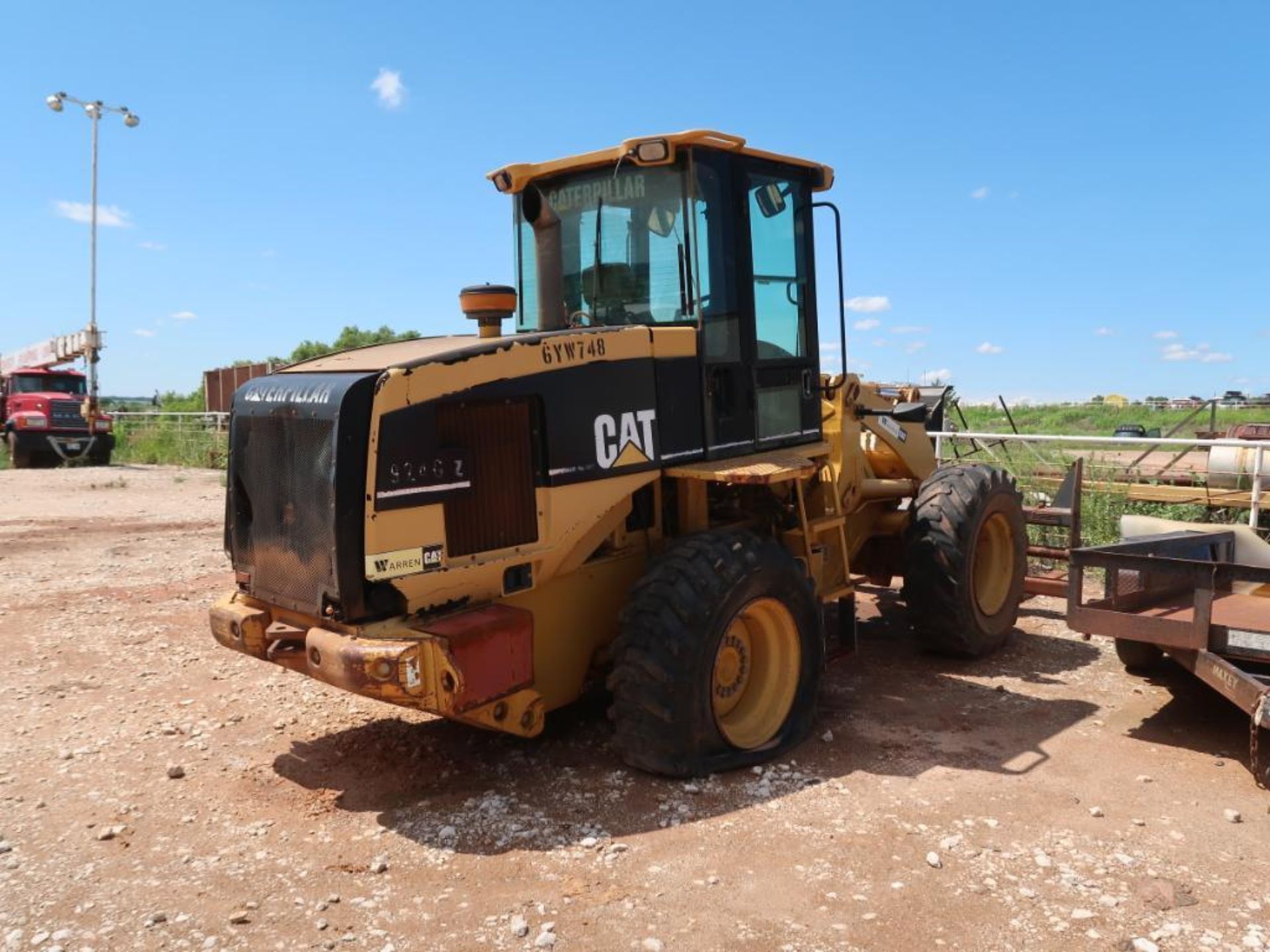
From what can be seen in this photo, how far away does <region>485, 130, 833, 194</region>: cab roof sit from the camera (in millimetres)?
4957

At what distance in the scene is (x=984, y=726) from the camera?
544cm

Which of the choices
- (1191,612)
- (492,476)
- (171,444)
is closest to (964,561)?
(1191,612)

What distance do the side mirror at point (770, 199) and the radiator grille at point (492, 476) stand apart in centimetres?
199

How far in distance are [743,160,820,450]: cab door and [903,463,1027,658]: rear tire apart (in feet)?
3.59

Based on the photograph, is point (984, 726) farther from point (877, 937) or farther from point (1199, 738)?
point (877, 937)

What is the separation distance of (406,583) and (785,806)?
1875 mm

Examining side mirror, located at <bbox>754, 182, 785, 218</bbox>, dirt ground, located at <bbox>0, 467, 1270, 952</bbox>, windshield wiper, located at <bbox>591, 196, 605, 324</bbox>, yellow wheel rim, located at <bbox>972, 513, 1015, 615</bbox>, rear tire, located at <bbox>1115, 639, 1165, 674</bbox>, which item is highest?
side mirror, located at <bbox>754, 182, 785, 218</bbox>

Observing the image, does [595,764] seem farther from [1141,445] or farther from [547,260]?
[1141,445]

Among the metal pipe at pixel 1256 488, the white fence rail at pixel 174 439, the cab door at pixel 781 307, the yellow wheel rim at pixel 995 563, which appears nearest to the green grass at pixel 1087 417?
the white fence rail at pixel 174 439

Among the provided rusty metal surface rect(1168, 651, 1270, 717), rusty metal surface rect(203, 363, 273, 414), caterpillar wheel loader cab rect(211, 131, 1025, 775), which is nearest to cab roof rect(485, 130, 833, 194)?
caterpillar wheel loader cab rect(211, 131, 1025, 775)

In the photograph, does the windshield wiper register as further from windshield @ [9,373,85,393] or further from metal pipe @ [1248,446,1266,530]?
windshield @ [9,373,85,393]

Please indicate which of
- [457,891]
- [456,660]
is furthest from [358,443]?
[457,891]

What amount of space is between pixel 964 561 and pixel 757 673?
6.42 ft

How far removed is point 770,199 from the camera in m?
5.63
